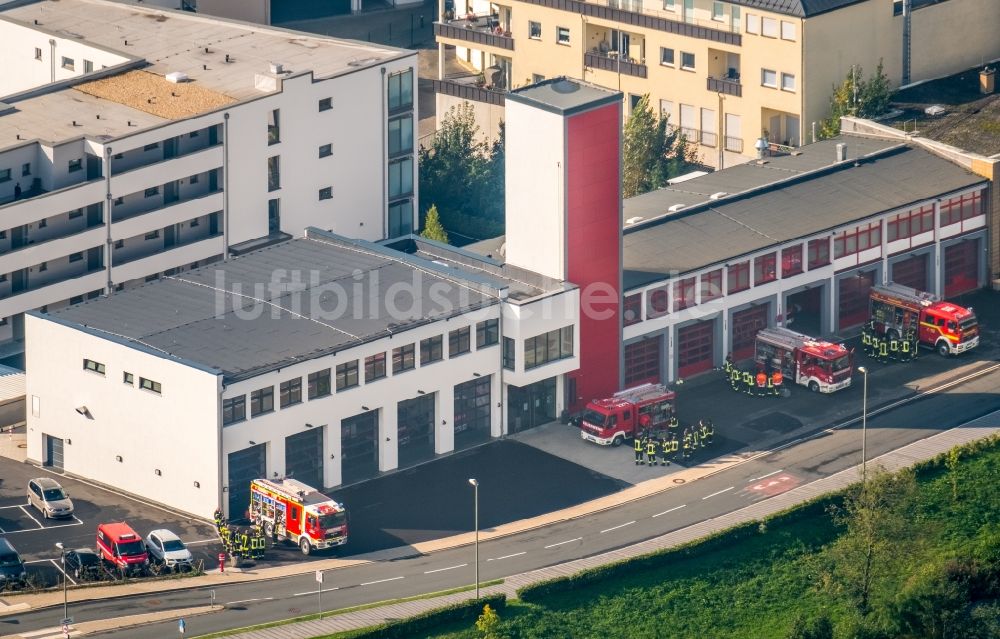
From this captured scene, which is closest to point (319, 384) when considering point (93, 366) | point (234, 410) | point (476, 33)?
point (234, 410)

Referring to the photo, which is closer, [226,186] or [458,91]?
[226,186]

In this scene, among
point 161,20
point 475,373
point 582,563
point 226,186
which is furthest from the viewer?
point 161,20

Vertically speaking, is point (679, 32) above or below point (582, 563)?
above

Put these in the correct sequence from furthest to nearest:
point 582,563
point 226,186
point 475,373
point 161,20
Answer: point 161,20
point 226,186
point 475,373
point 582,563

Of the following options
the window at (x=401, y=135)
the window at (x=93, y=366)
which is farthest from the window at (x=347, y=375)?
the window at (x=401, y=135)

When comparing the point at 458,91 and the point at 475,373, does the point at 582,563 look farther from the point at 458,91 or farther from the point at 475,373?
the point at 458,91

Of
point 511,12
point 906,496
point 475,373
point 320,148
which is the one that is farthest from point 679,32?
point 906,496

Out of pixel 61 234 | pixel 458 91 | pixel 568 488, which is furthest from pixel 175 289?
pixel 458 91
